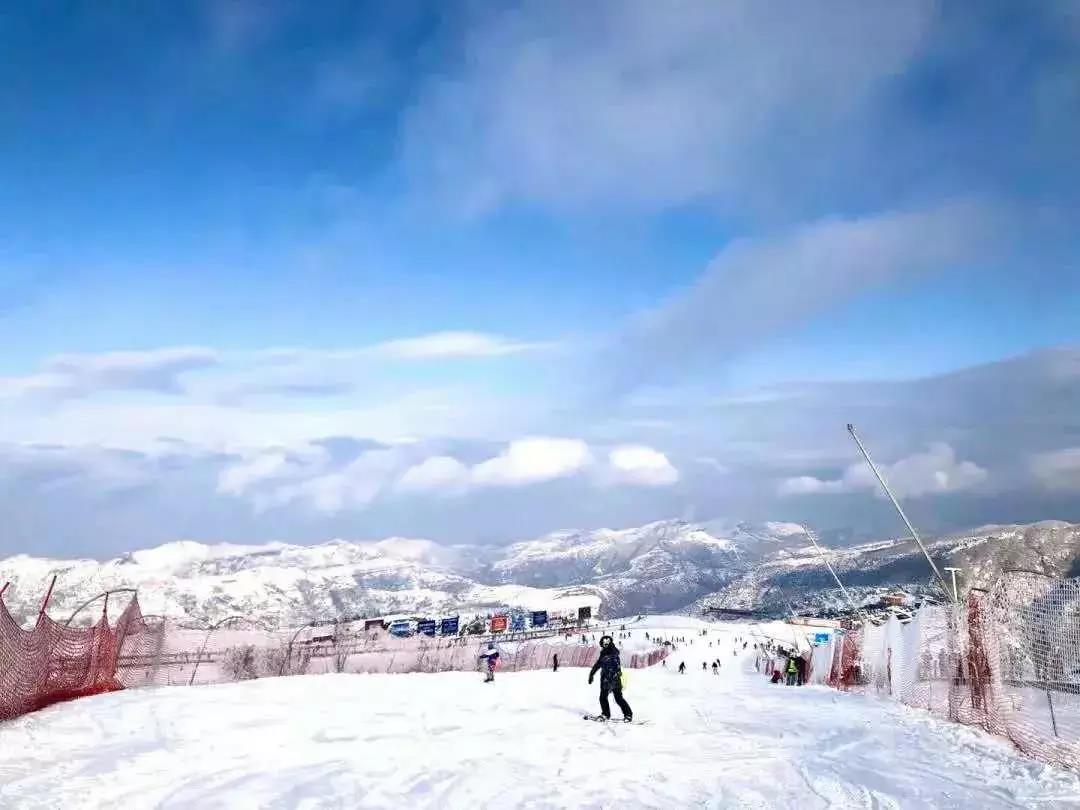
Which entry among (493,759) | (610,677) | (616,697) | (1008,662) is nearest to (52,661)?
(493,759)

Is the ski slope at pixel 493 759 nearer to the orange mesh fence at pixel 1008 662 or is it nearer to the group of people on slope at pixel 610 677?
the group of people on slope at pixel 610 677

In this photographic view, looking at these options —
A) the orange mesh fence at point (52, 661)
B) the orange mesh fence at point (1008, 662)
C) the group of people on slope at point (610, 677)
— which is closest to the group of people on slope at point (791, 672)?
the orange mesh fence at point (1008, 662)

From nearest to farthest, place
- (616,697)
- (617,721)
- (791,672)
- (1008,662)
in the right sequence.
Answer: (1008,662) < (616,697) < (617,721) < (791,672)

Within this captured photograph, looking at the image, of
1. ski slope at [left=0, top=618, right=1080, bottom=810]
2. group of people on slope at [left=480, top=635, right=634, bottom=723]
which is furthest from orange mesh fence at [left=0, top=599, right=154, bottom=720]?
group of people on slope at [left=480, top=635, right=634, bottom=723]

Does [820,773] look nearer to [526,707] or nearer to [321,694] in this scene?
[526,707]

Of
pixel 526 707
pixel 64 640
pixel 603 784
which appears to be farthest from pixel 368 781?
pixel 64 640

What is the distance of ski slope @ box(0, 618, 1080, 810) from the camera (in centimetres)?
947

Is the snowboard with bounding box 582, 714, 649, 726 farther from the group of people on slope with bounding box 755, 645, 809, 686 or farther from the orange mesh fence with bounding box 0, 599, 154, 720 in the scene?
the group of people on slope with bounding box 755, 645, 809, 686

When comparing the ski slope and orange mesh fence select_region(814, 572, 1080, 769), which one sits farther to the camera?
orange mesh fence select_region(814, 572, 1080, 769)

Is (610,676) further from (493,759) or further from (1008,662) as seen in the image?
(1008,662)

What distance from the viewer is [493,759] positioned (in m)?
12.0

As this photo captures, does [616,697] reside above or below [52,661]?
below

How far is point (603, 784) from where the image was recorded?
10.2 meters

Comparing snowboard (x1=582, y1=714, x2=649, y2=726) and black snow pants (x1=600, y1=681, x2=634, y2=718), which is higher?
black snow pants (x1=600, y1=681, x2=634, y2=718)
